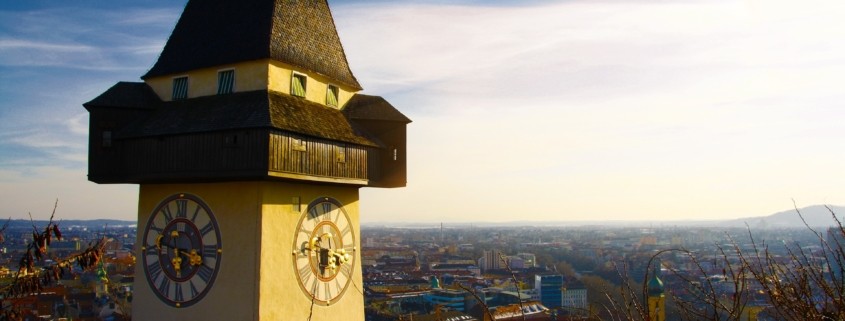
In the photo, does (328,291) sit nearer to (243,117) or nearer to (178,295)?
(178,295)

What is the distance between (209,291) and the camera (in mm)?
10102

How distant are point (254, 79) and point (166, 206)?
2.20 meters

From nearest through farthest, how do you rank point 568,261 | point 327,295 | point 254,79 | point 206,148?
1. point 206,148
2. point 254,79
3. point 327,295
4. point 568,261

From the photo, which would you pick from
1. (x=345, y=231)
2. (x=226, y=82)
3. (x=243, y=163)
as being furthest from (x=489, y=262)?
(x=243, y=163)

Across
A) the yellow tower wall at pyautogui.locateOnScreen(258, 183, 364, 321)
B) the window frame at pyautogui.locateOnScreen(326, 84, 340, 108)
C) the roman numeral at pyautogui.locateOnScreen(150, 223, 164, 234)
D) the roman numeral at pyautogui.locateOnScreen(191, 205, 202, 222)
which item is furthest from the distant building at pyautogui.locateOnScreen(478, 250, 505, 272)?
the roman numeral at pyautogui.locateOnScreen(191, 205, 202, 222)

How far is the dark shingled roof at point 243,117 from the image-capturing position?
9.70m

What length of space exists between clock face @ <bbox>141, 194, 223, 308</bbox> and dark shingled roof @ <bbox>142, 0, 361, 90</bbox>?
2.03m

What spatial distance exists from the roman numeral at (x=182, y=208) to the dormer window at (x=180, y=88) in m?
1.52

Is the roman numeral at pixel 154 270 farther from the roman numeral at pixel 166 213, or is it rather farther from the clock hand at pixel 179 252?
the roman numeral at pixel 166 213

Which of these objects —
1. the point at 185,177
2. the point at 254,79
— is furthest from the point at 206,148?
the point at 254,79

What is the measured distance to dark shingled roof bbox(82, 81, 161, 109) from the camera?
35.0 ft

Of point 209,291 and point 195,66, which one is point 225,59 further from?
point 209,291

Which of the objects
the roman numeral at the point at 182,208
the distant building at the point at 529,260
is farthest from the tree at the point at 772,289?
the distant building at the point at 529,260

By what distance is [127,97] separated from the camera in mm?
10906
